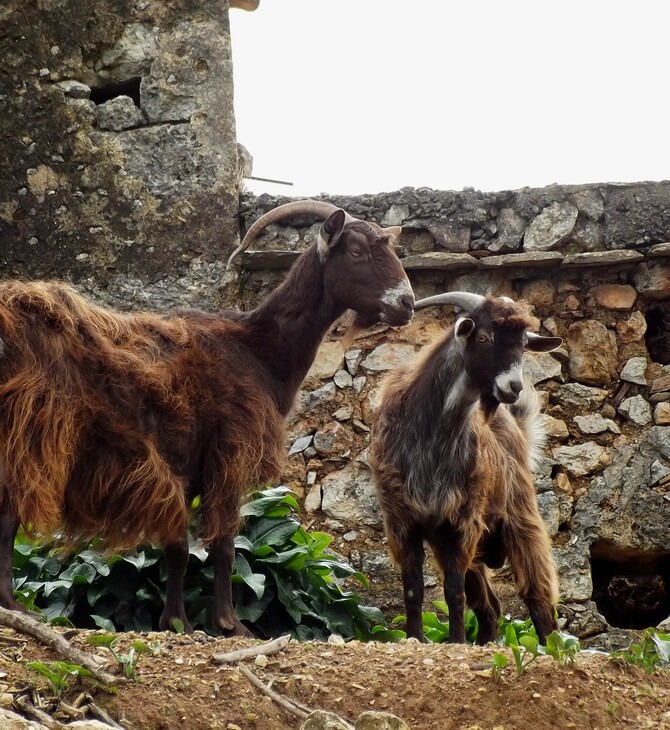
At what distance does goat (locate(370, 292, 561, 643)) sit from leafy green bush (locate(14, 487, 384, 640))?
0.45 metres

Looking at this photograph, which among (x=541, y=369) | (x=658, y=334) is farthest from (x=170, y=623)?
(x=658, y=334)

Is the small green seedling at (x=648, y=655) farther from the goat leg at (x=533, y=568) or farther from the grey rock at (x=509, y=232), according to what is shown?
the grey rock at (x=509, y=232)

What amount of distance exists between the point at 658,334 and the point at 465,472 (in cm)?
267

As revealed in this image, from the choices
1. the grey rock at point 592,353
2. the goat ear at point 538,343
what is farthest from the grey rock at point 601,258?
the goat ear at point 538,343

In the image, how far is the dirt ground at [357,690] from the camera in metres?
4.09

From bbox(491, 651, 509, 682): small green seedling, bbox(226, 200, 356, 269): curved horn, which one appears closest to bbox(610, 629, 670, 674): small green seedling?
bbox(491, 651, 509, 682): small green seedling

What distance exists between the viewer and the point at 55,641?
4.43 metres

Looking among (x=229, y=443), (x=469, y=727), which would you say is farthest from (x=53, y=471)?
(x=469, y=727)

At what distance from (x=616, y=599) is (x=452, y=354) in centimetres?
269

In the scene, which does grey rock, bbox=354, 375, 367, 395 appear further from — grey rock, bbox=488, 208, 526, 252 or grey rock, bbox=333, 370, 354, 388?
grey rock, bbox=488, 208, 526, 252

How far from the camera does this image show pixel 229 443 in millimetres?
5848

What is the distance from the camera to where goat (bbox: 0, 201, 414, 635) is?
204 inches

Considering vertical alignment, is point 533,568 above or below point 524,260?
below

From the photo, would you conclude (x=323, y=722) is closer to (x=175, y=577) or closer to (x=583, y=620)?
(x=175, y=577)
